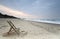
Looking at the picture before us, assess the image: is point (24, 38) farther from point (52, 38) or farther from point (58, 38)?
point (58, 38)

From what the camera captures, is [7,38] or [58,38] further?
[58,38]

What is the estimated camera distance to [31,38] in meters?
6.31

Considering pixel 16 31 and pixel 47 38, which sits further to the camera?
pixel 16 31

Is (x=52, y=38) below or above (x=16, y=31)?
below

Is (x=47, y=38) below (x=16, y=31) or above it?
below

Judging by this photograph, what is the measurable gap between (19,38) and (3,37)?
1093mm

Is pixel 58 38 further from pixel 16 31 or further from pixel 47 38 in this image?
pixel 16 31

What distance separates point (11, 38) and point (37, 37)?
1.81 meters

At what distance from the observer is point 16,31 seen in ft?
22.6

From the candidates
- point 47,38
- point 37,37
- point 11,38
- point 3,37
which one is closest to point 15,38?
point 11,38

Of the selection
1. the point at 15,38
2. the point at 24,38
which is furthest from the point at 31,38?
the point at 15,38

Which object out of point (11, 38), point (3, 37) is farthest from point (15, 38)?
point (3, 37)

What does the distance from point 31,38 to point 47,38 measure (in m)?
1.11

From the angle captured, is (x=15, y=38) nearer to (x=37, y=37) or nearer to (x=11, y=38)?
(x=11, y=38)
